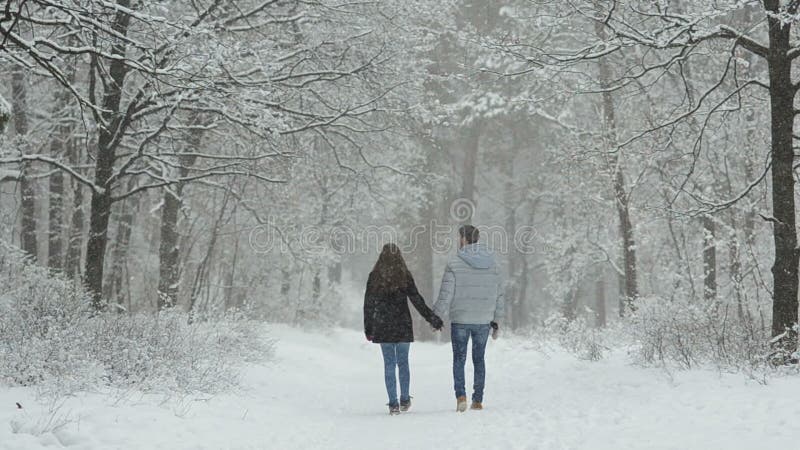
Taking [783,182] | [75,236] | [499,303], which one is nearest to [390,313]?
[499,303]

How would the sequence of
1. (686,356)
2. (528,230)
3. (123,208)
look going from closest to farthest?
(686,356) < (123,208) < (528,230)

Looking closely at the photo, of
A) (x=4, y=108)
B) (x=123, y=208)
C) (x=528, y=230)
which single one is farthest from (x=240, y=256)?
(x=4, y=108)

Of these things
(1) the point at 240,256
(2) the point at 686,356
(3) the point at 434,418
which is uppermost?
(1) the point at 240,256

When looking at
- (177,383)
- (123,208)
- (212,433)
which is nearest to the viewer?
(212,433)

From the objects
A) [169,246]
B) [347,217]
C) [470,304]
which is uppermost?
[347,217]

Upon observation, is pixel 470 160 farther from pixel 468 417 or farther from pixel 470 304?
pixel 468 417

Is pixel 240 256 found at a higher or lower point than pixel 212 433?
higher

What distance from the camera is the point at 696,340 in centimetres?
919

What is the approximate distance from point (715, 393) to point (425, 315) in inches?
134

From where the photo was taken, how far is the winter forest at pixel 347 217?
21.9ft

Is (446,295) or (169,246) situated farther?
(169,246)

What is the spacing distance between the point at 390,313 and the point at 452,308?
2.50 ft

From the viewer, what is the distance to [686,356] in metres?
8.27

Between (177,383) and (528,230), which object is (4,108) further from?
(528,230)
